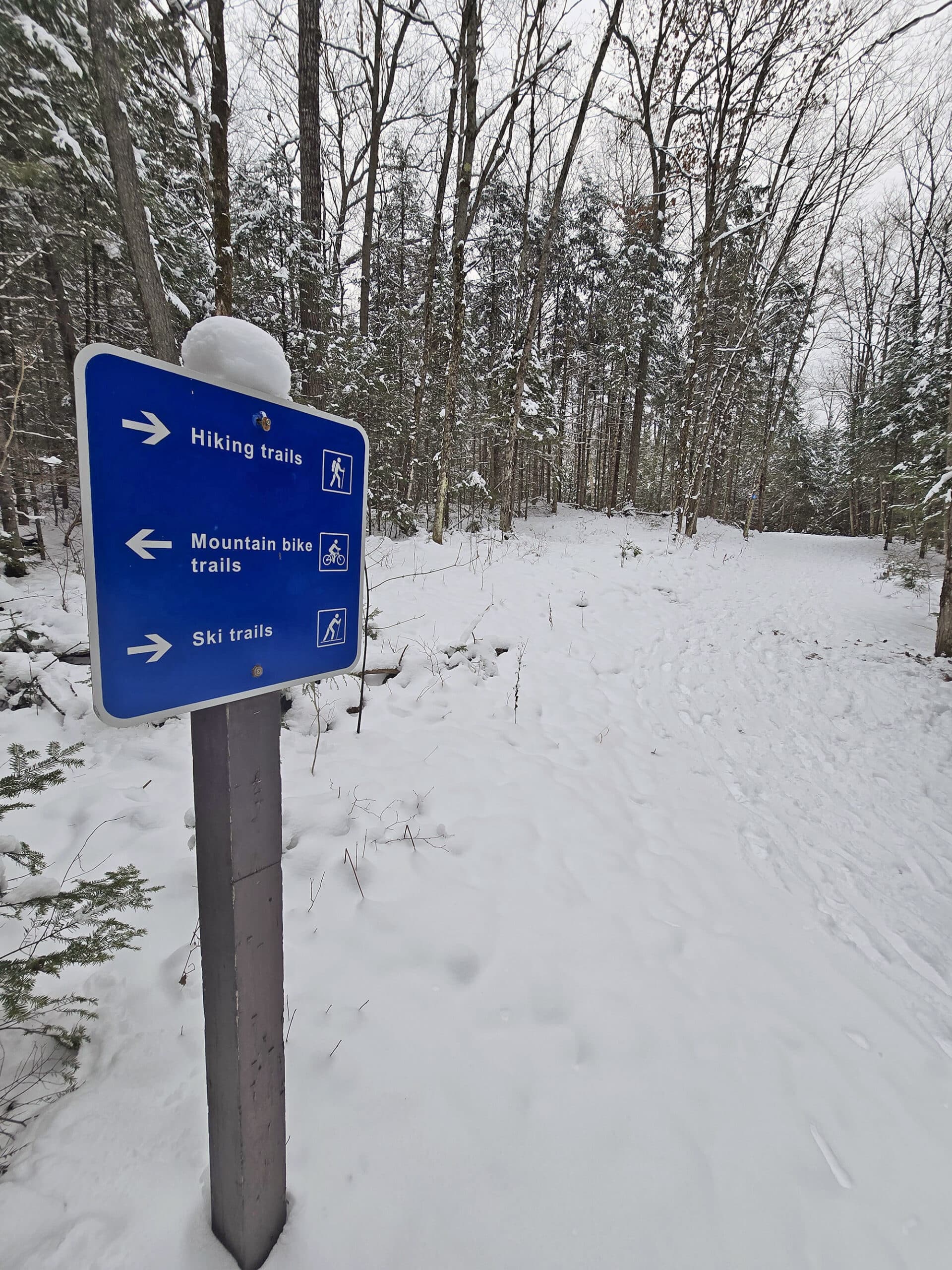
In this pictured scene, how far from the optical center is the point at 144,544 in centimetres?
81

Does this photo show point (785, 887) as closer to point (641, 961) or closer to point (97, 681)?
point (641, 961)

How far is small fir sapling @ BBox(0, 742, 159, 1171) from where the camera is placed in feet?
4.52

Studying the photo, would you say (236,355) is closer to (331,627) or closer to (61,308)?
(331,627)

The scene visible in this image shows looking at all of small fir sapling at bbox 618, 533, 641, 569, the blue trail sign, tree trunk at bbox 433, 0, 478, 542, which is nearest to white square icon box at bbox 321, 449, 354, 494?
the blue trail sign

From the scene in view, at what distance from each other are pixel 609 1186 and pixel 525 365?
40.9 feet

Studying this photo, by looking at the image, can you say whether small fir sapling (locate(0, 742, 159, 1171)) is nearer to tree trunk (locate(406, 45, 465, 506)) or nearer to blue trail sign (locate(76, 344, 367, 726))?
blue trail sign (locate(76, 344, 367, 726))

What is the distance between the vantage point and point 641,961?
2285 mm

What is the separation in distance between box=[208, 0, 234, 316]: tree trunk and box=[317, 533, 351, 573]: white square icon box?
17.4ft

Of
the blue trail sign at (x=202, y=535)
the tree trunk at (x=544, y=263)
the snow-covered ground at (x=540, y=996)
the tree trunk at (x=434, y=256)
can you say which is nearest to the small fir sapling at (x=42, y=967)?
the snow-covered ground at (x=540, y=996)

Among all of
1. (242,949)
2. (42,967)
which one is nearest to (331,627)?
(242,949)

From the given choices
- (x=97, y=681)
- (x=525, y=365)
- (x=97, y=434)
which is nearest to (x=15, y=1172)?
(x=97, y=681)

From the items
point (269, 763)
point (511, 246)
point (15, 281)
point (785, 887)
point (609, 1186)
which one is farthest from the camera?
point (511, 246)

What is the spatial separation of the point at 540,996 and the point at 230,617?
1.98 meters

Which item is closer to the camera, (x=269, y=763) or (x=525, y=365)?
(x=269, y=763)
